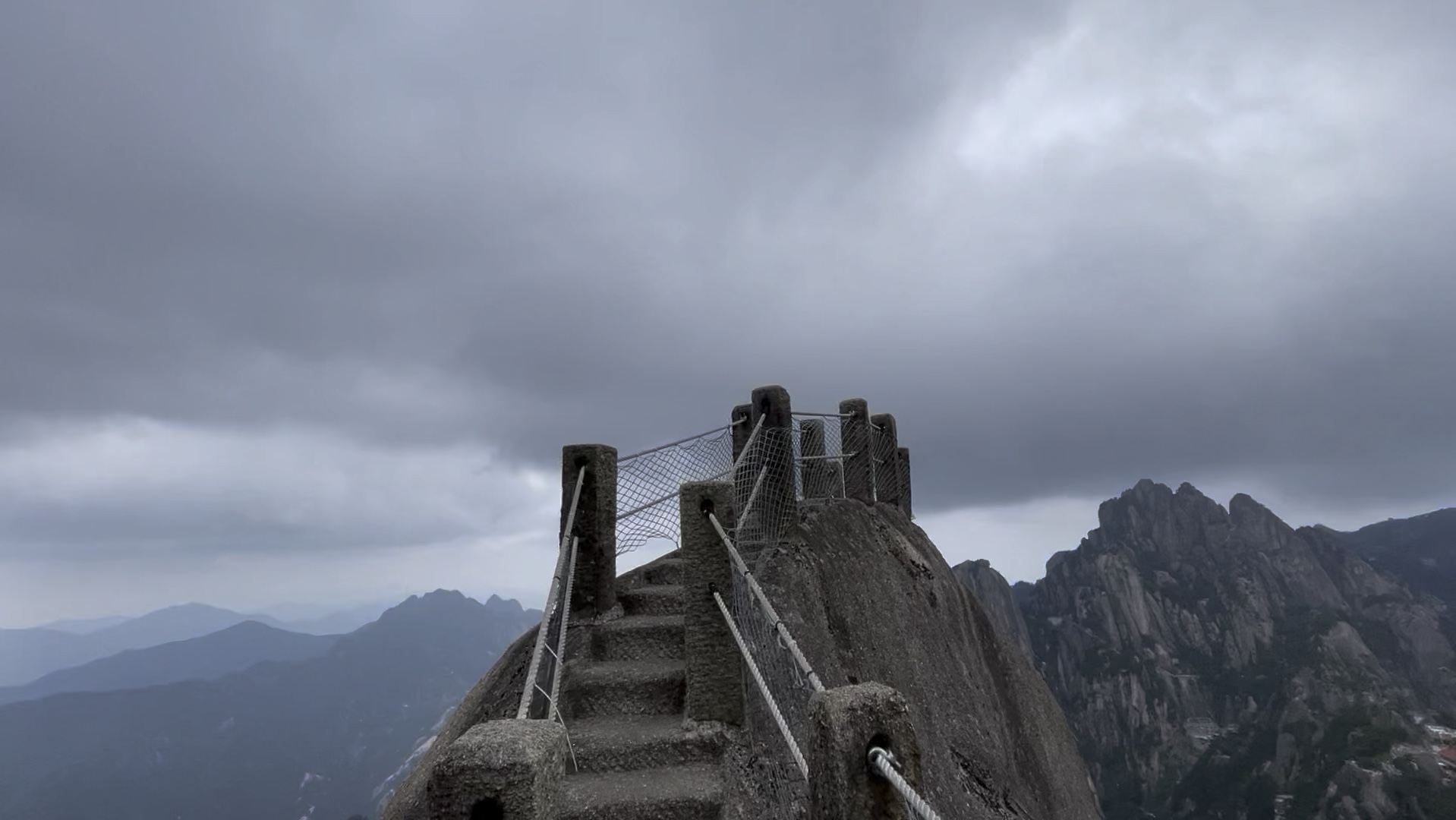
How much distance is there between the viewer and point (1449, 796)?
259 feet

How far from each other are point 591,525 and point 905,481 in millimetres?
11531

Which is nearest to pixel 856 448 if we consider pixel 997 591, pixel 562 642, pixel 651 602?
pixel 651 602

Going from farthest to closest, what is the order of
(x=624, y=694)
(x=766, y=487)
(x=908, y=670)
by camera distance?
(x=908, y=670) → (x=766, y=487) → (x=624, y=694)

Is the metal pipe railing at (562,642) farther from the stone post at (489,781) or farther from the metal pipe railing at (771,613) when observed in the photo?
the stone post at (489,781)

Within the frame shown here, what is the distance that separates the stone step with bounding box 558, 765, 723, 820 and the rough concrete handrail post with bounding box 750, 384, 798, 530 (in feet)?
13.3

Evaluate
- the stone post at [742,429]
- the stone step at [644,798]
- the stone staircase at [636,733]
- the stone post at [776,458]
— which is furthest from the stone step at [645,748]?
the stone post at [742,429]

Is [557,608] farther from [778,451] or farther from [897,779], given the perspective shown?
[897,779]

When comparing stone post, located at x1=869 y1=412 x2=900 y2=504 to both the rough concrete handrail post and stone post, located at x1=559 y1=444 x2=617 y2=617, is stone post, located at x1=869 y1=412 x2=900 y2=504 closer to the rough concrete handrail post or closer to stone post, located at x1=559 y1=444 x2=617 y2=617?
the rough concrete handrail post

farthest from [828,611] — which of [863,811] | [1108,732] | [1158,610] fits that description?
[1158,610]

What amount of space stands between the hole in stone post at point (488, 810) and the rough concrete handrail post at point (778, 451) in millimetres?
6214

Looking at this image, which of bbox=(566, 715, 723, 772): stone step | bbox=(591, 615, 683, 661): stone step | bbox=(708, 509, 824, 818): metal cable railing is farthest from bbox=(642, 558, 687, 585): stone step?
bbox=(566, 715, 723, 772): stone step

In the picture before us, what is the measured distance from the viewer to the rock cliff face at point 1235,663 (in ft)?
321

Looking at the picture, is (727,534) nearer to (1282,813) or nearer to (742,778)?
(742,778)

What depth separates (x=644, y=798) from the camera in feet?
17.1
